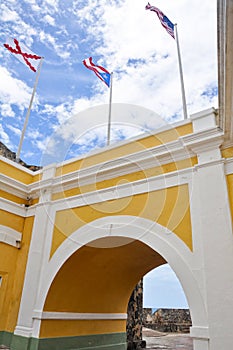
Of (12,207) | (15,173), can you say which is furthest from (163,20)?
(12,207)

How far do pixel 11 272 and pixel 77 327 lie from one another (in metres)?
1.74

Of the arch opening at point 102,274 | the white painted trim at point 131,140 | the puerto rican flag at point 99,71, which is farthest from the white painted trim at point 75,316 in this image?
the puerto rican flag at point 99,71

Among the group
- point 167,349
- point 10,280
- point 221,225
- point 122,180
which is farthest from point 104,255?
→ point 167,349

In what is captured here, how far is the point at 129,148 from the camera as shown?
5453 mm

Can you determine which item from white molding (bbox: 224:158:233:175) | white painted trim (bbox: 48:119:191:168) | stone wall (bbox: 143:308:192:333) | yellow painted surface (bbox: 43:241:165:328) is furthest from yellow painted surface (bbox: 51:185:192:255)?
stone wall (bbox: 143:308:192:333)

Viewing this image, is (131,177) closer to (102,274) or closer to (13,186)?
(102,274)

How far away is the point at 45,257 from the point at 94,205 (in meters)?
1.45

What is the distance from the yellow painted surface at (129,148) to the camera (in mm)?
4945

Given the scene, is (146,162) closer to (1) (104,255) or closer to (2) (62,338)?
(1) (104,255)

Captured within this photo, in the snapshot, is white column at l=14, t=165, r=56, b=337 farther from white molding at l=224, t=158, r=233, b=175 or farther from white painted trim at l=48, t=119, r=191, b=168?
white molding at l=224, t=158, r=233, b=175

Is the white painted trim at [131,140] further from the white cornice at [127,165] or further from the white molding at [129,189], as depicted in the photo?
the white molding at [129,189]

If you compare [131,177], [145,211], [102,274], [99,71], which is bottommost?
[102,274]

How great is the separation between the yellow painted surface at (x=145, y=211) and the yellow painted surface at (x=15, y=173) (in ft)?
4.75

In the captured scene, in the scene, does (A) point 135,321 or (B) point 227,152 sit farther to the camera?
(A) point 135,321
